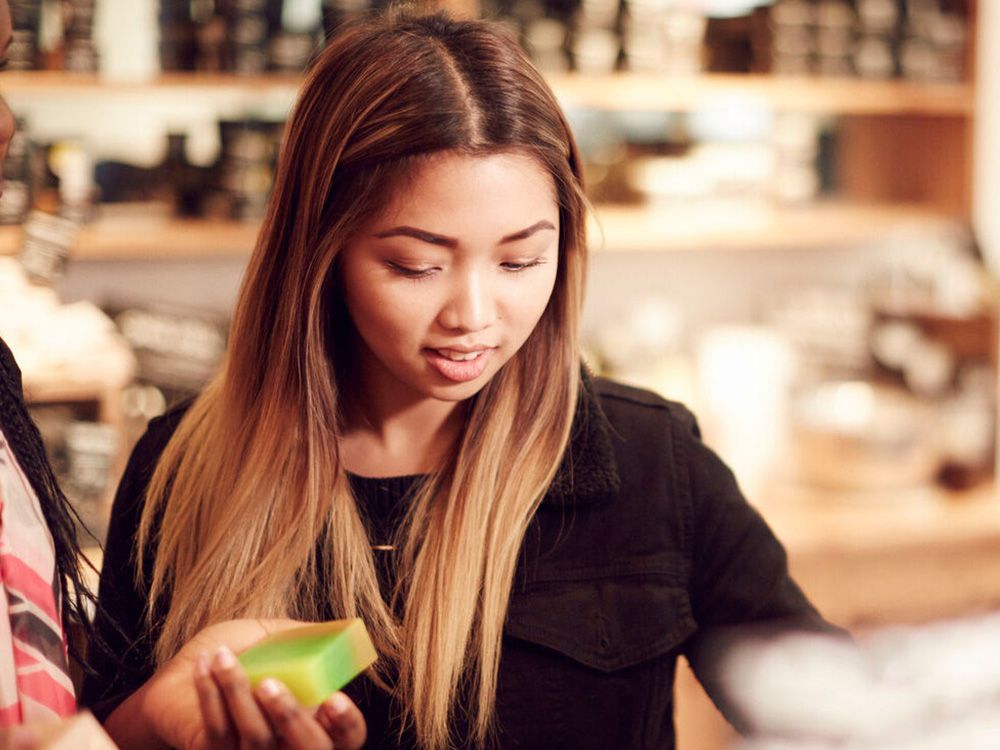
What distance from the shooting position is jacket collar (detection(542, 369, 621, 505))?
134 centimetres

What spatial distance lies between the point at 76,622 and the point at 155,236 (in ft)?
5.14

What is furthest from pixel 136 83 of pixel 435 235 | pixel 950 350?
pixel 950 350

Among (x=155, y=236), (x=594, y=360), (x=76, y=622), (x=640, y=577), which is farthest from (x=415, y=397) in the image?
(x=594, y=360)

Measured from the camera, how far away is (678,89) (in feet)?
9.37

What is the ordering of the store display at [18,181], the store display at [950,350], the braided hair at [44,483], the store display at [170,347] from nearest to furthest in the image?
the braided hair at [44,483], the store display at [18,181], the store display at [170,347], the store display at [950,350]

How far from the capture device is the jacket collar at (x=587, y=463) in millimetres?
1340

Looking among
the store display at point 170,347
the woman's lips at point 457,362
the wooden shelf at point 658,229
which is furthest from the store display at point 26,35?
the woman's lips at point 457,362

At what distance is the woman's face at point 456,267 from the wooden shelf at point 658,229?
135 cm

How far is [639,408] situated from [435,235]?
0.43m

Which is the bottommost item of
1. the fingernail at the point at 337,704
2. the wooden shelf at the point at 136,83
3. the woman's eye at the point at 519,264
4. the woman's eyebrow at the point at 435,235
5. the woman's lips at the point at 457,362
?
the fingernail at the point at 337,704

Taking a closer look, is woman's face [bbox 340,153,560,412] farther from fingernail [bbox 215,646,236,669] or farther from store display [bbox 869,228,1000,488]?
store display [bbox 869,228,1000,488]

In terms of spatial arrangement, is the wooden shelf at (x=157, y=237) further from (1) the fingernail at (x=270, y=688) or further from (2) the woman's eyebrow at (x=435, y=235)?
(1) the fingernail at (x=270, y=688)

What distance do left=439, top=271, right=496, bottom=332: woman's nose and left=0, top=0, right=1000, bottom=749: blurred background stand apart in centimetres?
138

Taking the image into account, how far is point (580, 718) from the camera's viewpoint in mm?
1292
